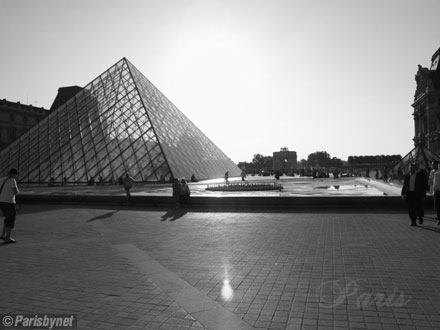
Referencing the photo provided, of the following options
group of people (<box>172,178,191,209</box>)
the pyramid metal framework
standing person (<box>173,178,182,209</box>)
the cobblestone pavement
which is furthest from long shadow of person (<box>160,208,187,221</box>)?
the pyramid metal framework

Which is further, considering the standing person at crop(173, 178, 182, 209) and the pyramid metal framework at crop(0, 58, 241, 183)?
the pyramid metal framework at crop(0, 58, 241, 183)

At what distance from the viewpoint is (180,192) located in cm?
1390

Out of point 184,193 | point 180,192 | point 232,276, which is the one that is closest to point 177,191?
point 180,192

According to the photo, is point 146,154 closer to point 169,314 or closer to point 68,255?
point 68,255

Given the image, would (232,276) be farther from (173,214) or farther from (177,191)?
(177,191)

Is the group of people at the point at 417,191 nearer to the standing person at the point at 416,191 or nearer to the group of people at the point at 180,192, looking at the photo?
the standing person at the point at 416,191

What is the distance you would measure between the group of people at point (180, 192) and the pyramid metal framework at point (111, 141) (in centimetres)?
1778

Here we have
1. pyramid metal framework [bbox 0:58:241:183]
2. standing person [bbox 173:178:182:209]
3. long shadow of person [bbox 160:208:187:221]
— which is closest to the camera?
long shadow of person [bbox 160:208:187:221]

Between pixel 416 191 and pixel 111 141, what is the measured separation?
3088cm

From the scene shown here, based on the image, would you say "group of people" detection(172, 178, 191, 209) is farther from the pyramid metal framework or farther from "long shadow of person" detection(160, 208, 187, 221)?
the pyramid metal framework

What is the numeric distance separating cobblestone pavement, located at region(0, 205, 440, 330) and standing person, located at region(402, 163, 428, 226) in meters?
0.43

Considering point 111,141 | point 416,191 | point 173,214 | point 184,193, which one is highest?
point 111,141

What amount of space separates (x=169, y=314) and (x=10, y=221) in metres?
5.85

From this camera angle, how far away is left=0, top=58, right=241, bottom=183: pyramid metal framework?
33656 mm
